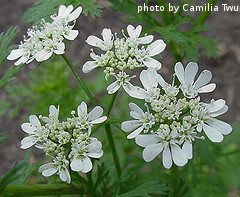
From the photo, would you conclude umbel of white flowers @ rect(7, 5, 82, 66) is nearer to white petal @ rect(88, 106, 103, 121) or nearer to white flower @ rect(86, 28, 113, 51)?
white flower @ rect(86, 28, 113, 51)

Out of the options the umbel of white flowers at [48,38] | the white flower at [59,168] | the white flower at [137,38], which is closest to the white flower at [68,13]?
the umbel of white flowers at [48,38]

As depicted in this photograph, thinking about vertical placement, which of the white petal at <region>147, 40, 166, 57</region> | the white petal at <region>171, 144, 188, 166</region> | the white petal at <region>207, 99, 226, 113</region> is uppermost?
the white petal at <region>147, 40, 166, 57</region>

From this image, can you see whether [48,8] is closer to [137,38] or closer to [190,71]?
[137,38]

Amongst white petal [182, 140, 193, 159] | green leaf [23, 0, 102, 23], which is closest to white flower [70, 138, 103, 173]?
white petal [182, 140, 193, 159]

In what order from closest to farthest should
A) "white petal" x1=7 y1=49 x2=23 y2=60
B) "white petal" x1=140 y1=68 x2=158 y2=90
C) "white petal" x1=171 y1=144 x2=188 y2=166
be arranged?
"white petal" x1=171 y1=144 x2=188 y2=166 < "white petal" x1=140 y1=68 x2=158 y2=90 < "white petal" x1=7 y1=49 x2=23 y2=60

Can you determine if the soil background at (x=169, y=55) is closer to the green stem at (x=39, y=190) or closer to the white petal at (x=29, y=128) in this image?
the green stem at (x=39, y=190)

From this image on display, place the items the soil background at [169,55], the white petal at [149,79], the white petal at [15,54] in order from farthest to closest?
the soil background at [169,55] → the white petal at [15,54] → the white petal at [149,79]
